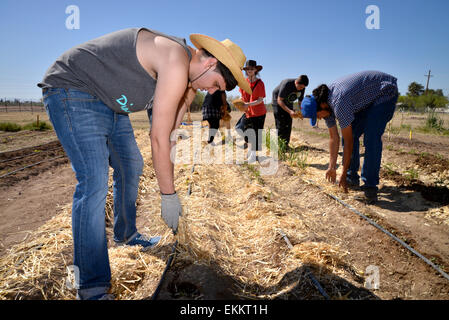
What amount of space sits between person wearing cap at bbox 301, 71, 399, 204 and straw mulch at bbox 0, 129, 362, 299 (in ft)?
3.74

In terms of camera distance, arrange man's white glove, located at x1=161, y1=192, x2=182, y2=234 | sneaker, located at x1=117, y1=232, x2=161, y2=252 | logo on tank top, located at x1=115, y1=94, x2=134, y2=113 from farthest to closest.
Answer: sneaker, located at x1=117, y1=232, x2=161, y2=252 → man's white glove, located at x1=161, y1=192, x2=182, y2=234 → logo on tank top, located at x1=115, y1=94, x2=134, y2=113

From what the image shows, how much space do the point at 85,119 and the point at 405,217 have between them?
3389 millimetres

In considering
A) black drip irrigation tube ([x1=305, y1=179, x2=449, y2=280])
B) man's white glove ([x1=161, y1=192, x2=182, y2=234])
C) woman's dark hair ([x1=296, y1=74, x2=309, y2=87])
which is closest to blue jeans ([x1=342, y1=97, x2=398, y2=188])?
black drip irrigation tube ([x1=305, y1=179, x2=449, y2=280])

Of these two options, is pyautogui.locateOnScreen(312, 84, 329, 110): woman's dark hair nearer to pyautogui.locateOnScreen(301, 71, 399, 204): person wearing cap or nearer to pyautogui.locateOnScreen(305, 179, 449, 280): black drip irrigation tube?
pyautogui.locateOnScreen(301, 71, 399, 204): person wearing cap

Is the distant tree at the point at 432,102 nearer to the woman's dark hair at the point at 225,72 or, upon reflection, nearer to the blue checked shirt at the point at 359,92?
the blue checked shirt at the point at 359,92

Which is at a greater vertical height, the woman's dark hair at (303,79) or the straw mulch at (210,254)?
the woman's dark hair at (303,79)

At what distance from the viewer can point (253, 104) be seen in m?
5.18

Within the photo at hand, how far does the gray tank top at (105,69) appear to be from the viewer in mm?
1393

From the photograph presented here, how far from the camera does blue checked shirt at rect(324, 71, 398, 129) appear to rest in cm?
313

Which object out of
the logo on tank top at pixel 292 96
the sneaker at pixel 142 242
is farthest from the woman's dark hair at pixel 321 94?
the sneaker at pixel 142 242

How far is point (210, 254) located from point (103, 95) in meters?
1.39

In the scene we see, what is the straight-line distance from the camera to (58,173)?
5.11m

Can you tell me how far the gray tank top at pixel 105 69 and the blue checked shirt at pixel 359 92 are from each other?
235cm
